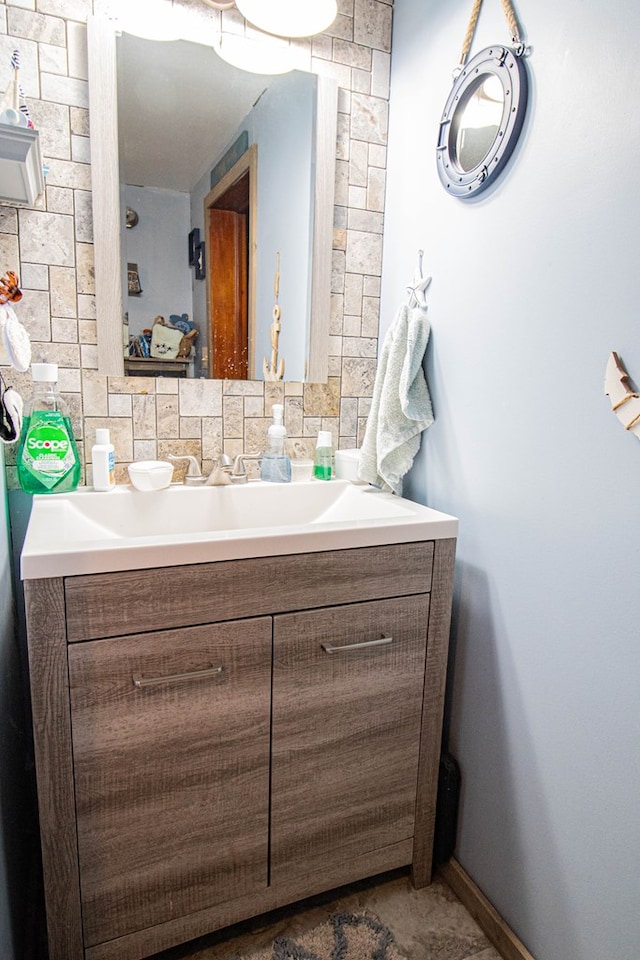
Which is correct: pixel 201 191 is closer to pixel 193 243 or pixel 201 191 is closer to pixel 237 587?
pixel 193 243

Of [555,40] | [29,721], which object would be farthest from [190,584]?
[555,40]

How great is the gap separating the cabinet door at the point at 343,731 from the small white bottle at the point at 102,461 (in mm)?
535

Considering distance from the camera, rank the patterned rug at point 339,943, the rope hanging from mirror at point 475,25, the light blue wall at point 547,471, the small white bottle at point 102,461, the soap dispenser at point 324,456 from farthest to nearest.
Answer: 1. the soap dispenser at point 324,456
2. the small white bottle at point 102,461
3. the patterned rug at point 339,943
4. the rope hanging from mirror at point 475,25
5. the light blue wall at point 547,471

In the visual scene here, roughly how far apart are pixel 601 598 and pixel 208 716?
69 centimetres

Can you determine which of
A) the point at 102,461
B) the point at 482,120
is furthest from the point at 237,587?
the point at 482,120

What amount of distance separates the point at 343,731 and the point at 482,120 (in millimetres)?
1253

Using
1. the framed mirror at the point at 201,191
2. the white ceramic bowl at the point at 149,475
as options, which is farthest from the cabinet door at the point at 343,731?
the framed mirror at the point at 201,191

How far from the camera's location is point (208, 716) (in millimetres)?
970

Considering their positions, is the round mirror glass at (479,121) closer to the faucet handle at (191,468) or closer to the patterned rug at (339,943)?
the faucet handle at (191,468)

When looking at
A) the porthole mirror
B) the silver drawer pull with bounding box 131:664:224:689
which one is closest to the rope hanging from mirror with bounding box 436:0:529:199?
the porthole mirror

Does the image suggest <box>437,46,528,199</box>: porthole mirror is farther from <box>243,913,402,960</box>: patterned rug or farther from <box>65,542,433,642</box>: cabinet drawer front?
<box>243,913,402,960</box>: patterned rug

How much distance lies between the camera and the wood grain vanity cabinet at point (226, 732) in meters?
0.88

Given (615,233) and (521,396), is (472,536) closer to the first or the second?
(521,396)

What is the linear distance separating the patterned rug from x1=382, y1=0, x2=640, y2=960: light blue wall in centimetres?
24
